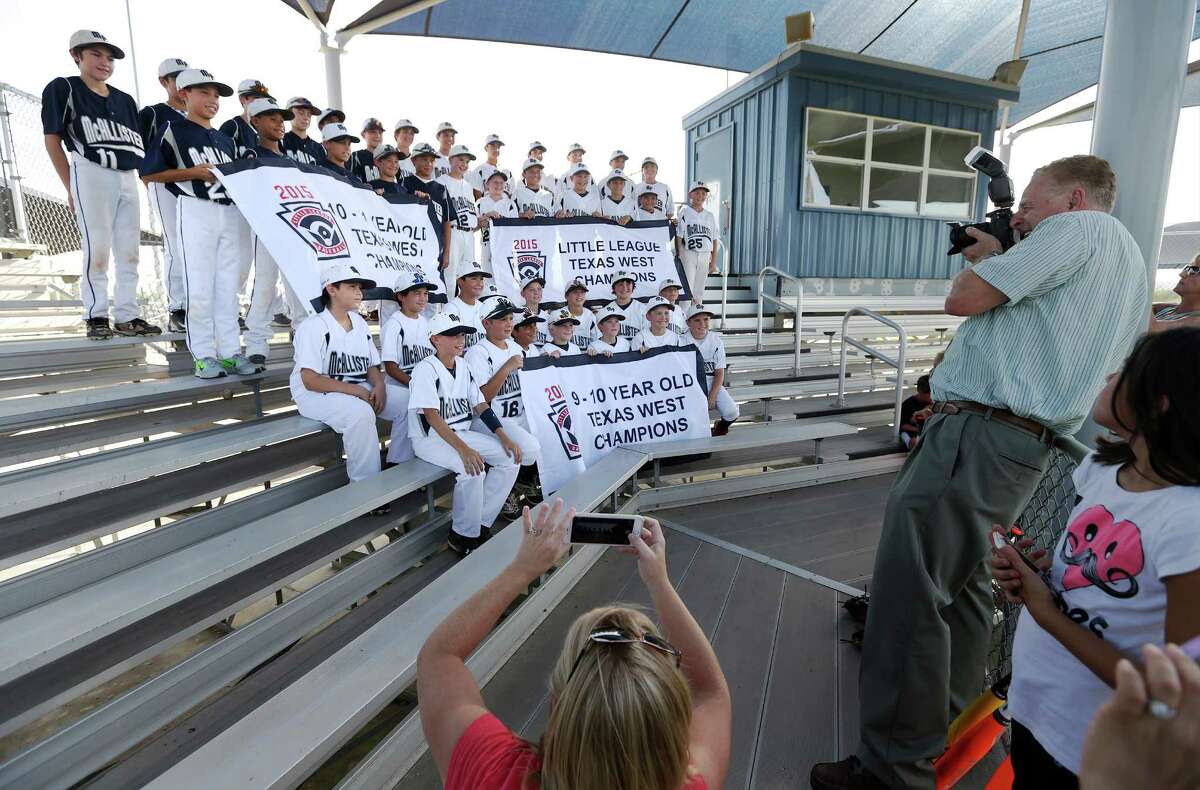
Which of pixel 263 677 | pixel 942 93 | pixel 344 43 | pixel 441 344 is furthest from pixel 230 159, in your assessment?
pixel 942 93

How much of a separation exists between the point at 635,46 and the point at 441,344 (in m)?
9.88

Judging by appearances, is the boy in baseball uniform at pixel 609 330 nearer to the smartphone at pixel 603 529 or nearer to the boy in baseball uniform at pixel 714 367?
the boy in baseball uniform at pixel 714 367

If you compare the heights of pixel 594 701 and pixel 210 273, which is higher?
pixel 210 273

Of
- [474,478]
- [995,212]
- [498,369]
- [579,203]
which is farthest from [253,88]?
[995,212]

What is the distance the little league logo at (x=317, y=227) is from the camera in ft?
12.3

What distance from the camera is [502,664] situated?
2.59 meters

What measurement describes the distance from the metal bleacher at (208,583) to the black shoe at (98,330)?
0.38ft

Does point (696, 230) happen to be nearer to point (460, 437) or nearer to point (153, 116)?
point (460, 437)

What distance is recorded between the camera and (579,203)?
765cm

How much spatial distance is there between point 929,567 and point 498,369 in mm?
3252

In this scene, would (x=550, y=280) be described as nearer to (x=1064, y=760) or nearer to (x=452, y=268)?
(x=452, y=268)

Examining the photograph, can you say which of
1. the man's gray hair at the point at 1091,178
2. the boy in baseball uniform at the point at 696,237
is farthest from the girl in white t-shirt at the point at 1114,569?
the boy in baseball uniform at the point at 696,237

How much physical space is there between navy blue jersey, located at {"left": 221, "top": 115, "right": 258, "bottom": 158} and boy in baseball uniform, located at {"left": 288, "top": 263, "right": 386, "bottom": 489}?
A: 4.04ft

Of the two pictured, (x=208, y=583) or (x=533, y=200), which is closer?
(x=208, y=583)
